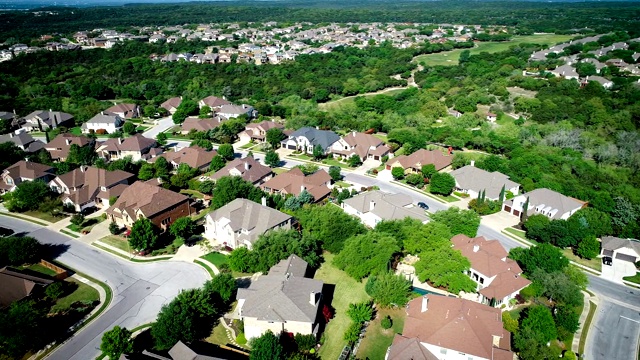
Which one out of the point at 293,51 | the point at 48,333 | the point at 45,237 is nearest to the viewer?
the point at 48,333

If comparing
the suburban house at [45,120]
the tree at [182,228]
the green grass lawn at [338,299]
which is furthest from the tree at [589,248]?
the suburban house at [45,120]

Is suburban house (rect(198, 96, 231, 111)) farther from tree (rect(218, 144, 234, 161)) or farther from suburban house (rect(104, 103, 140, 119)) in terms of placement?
tree (rect(218, 144, 234, 161))

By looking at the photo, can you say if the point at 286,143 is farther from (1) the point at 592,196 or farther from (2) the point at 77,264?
(1) the point at 592,196

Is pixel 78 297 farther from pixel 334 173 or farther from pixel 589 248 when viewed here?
pixel 589 248

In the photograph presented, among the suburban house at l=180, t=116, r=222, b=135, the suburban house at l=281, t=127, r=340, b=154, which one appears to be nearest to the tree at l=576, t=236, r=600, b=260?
the suburban house at l=281, t=127, r=340, b=154

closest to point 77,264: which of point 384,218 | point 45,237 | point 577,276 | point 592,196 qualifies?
point 45,237

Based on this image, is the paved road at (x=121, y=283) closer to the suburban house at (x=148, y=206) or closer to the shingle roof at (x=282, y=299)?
the suburban house at (x=148, y=206)
